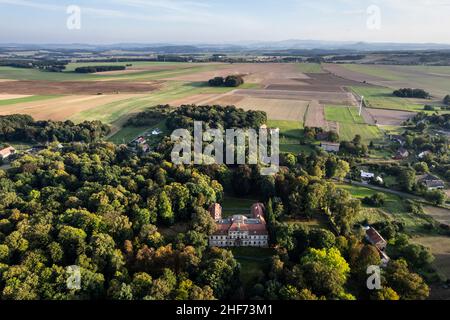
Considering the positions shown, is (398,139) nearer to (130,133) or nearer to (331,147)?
(331,147)

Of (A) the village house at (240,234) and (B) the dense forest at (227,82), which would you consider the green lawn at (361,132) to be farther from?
(B) the dense forest at (227,82)

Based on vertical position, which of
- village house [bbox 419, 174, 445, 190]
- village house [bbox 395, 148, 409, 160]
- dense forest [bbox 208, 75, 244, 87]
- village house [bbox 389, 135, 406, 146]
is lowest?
village house [bbox 419, 174, 445, 190]

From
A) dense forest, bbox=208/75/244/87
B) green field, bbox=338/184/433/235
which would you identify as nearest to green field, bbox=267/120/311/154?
green field, bbox=338/184/433/235

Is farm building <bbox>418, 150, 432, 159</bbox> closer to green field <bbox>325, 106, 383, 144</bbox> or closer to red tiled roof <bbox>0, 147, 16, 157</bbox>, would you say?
green field <bbox>325, 106, 383, 144</bbox>

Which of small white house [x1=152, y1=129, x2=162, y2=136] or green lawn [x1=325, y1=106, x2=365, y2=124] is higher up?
green lawn [x1=325, y1=106, x2=365, y2=124]

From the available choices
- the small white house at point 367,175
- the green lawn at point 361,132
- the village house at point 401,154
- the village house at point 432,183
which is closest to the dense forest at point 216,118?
the green lawn at point 361,132
